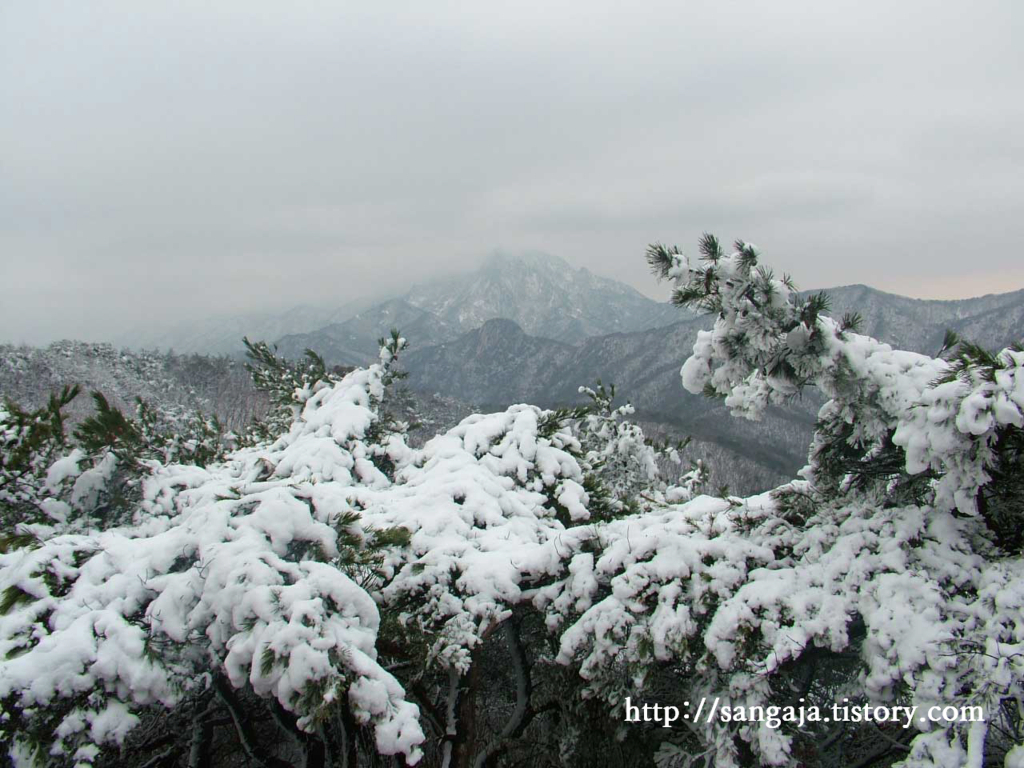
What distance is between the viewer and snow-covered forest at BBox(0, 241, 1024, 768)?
305 cm

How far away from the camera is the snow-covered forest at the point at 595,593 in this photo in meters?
3.05

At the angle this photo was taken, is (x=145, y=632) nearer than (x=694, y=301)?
Yes

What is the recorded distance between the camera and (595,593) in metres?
4.48

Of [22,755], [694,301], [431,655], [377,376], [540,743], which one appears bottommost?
[540,743]

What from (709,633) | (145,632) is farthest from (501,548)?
(145,632)

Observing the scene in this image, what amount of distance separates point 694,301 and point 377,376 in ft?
24.4

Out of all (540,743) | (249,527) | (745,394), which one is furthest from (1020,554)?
(249,527)

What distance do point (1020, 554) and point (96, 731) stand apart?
5608 millimetres

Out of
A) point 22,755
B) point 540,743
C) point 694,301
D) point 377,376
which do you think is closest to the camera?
point 22,755

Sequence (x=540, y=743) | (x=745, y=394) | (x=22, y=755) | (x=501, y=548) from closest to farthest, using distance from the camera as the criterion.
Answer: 1. (x=22, y=755)
2. (x=745, y=394)
3. (x=501, y=548)
4. (x=540, y=743)

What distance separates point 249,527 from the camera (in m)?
3.84

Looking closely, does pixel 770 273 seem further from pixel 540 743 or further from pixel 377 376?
pixel 377 376

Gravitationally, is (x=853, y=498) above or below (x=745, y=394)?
below

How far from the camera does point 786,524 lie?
4.45 m
